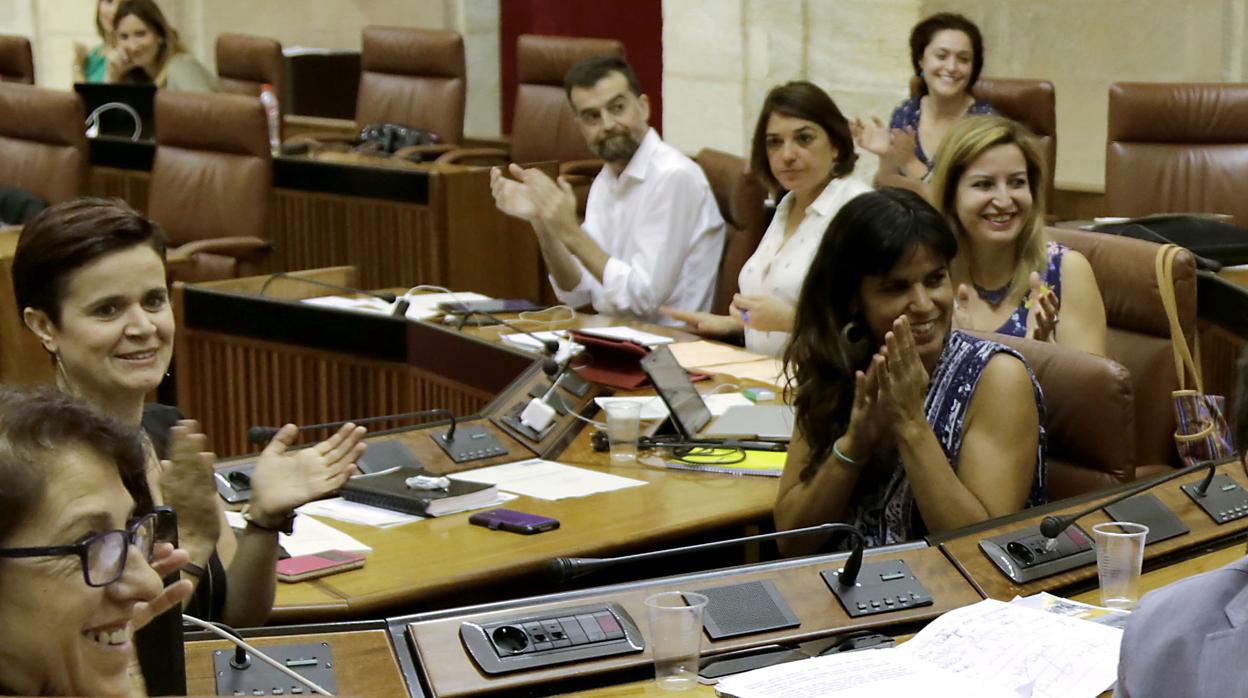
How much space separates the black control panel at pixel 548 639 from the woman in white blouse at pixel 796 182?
224 centimetres

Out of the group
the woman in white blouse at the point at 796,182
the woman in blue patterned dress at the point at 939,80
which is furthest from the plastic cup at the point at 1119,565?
the woman in blue patterned dress at the point at 939,80

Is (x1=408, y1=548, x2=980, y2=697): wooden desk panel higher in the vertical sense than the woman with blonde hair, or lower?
lower

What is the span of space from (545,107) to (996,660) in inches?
221

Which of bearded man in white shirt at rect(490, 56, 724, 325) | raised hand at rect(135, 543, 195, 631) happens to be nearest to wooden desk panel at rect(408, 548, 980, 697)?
raised hand at rect(135, 543, 195, 631)

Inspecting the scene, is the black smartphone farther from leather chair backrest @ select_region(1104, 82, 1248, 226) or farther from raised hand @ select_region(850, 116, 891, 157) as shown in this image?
leather chair backrest @ select_region(1104, 82, 1248, 226)

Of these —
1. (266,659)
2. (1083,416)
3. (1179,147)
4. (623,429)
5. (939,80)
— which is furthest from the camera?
(939,80)

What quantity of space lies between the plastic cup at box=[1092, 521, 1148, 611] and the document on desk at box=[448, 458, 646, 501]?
1064mm

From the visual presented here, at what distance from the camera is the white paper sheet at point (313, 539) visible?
2.70 meters

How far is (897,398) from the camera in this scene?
8.53 feet

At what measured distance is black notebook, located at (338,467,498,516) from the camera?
9.55 feet

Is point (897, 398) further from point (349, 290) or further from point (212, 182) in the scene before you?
A: point (212, 182)

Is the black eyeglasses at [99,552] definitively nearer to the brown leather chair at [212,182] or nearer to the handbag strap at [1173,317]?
the handbag strap at [1173,317]

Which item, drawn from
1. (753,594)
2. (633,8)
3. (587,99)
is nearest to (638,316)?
(587,99)

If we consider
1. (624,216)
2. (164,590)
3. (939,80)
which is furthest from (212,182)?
(164,590)
